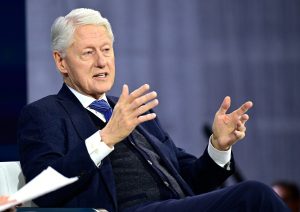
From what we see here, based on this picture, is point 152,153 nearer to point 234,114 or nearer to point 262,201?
point 234,114

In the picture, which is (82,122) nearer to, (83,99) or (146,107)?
(83,99)

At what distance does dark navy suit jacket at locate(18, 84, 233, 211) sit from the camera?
2.69 m

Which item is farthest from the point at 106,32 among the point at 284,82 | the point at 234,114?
the point at 284,82

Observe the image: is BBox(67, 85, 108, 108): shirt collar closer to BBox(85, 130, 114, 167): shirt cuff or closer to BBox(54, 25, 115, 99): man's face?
BBox(54, 25, 115, 99): man's face

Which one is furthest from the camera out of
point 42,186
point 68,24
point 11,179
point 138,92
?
point 68,24

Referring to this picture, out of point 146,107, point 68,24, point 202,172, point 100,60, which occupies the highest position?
point 68,24

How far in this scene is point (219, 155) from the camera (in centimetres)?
306

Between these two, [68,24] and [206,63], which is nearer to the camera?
[68,24]

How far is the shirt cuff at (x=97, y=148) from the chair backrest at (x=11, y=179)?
0.30m

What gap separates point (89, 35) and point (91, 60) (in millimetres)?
87

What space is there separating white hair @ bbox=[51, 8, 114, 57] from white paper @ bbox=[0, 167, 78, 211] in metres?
0.77

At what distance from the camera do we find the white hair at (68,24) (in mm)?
2973

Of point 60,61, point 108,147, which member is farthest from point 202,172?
point 60,61

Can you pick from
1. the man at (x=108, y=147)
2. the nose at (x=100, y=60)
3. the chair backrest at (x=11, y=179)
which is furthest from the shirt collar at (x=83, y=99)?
the chair backrest at (x=11, y=179)
